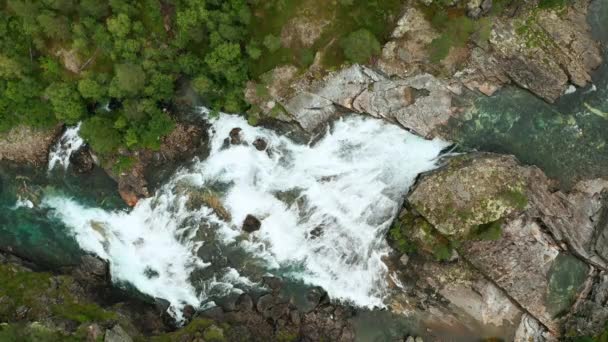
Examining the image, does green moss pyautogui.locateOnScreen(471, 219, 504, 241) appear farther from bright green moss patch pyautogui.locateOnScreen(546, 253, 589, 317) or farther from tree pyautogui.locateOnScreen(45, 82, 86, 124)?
tree pyautogui.locateOnScreen(45, 82, 86, 124)

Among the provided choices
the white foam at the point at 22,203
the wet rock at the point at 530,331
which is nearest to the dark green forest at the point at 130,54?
the white foam at the point at 22,203

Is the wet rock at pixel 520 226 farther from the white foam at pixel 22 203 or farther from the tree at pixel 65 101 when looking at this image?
the white foam at pixel 22 203

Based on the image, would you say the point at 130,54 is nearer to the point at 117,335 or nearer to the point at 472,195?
the point at 117,335

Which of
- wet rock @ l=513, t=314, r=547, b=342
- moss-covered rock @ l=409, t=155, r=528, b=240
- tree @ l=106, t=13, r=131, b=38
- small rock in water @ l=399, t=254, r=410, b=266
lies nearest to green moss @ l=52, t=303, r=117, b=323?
tree @ l=106, t=13, r=131, b=38

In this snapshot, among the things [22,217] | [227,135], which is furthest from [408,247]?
[22,217]

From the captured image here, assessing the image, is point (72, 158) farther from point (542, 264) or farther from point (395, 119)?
point (542, 264)

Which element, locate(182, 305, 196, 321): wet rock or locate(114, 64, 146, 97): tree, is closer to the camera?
locate(114, 64, 146, 97): tree

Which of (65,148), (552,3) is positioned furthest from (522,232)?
(65,148)
